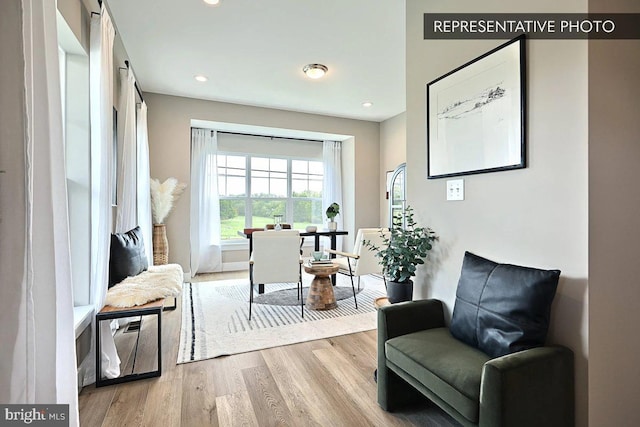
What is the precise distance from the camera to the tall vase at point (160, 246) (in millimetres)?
4418

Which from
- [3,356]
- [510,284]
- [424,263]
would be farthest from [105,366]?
[510,284]

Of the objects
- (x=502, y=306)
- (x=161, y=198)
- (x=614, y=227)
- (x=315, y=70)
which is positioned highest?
(x=315, y=70)

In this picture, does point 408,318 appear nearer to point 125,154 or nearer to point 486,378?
point 486,378

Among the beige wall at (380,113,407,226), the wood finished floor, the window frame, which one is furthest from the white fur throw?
the beige wall at (380,113,407,226)

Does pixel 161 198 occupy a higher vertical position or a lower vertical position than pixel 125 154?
lower

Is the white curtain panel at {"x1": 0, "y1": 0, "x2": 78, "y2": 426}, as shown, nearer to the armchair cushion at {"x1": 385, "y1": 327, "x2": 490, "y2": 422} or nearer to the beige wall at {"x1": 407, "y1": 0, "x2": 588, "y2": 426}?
the armchair cushion at {"x1": 385, "y1": 327, "x2": 490, "y2": 422}

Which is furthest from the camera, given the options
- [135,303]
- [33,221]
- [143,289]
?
[143,289]

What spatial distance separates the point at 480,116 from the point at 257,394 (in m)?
2.19

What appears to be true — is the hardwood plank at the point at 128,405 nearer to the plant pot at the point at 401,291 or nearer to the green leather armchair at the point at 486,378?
the green leather armchair at the point at 486,378

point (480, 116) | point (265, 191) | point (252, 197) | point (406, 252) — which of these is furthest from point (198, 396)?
point (265, 191)

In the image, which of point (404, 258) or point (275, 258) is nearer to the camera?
point (404, 258)

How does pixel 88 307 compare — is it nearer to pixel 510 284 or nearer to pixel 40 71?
Answer: pixel 40 71

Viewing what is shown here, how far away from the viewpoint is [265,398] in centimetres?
196

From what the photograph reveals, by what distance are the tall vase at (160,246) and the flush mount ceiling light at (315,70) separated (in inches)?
116
